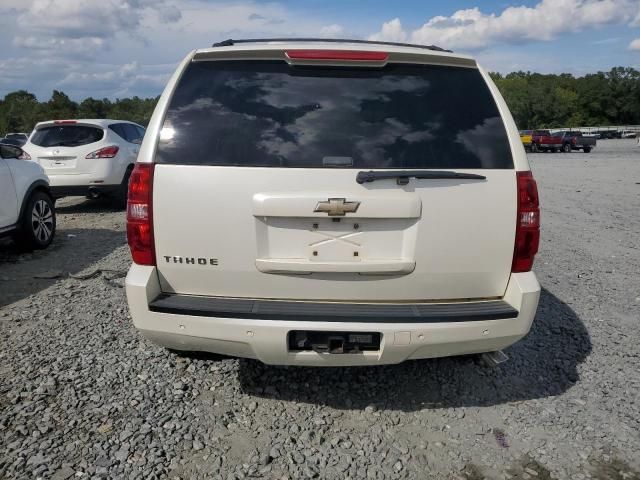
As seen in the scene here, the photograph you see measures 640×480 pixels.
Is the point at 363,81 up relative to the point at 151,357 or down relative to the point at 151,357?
up

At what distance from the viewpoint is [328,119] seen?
2775mm

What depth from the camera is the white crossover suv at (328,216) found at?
2.66 m

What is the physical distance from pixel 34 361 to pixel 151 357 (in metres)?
0.83

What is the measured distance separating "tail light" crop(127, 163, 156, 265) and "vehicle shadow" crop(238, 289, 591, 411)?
1.22 m

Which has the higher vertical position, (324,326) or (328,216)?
(328,216)

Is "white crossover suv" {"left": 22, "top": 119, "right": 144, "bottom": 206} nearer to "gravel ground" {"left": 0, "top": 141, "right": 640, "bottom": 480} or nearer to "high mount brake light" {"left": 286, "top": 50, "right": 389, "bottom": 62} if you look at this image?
"gravel ground" {"left": 0, "top": 141, "right": 640, "bottom": 480}

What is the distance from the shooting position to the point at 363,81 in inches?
112

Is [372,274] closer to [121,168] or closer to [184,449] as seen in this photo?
[184,449]

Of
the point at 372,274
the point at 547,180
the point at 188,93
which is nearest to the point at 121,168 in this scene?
the point at 188,93

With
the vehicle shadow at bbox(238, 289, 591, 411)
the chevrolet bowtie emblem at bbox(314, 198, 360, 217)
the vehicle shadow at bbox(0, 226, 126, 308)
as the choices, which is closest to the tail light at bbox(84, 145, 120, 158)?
the vehicle shadow at bbox(0, 226, 126, 308)

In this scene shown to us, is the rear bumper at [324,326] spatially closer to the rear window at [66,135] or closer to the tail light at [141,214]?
the tail light at [141,214]

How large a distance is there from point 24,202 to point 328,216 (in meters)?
5.74

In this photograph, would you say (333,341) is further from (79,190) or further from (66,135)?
(66,135)

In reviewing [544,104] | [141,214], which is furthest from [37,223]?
[544,104]
